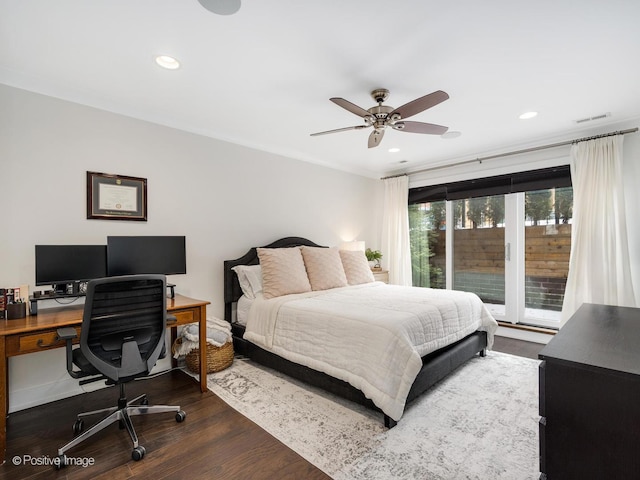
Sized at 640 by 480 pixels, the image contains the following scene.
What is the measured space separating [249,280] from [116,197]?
1.49m

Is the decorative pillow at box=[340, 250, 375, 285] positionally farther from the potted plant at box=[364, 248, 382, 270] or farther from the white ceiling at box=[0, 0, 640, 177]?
the white ceiling at box=[0, 0, 640, 177]

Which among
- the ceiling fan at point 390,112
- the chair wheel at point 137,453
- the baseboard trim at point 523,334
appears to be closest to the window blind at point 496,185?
the baseboard trim at point 523,334

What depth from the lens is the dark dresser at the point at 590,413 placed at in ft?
3.01

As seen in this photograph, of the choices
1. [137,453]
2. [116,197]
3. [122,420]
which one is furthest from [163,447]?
[116,197]

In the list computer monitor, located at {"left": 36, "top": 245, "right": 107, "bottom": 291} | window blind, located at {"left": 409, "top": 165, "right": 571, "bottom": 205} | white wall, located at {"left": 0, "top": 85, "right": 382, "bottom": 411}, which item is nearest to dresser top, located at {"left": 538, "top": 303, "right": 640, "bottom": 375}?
window blind, located at {"left": 409, "top": 165, "right": 571, "bottom": 205}

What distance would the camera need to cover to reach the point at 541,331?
3.96 meters

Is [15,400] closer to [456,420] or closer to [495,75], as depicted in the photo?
[456,420]

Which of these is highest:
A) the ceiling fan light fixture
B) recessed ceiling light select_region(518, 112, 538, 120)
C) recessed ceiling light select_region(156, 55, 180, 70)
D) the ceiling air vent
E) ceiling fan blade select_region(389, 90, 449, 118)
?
the ceiling air vent

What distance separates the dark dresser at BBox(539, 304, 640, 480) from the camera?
3.01 feet

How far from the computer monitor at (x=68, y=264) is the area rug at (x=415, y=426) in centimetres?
138

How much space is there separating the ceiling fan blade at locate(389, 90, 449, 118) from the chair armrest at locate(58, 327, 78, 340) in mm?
2670

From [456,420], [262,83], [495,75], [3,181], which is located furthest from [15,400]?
[495,75]

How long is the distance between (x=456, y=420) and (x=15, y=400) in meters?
3.24

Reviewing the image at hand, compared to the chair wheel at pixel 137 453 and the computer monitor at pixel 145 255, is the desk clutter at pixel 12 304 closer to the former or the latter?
the computer monitor at pixel 145 255
